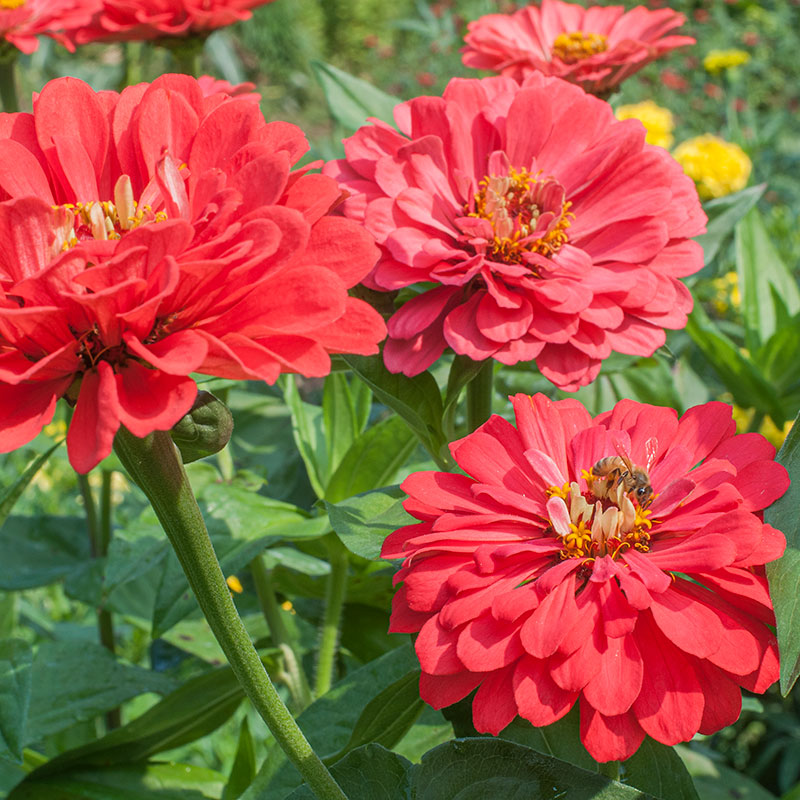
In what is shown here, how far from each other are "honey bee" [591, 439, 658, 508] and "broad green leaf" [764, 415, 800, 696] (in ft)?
0.18

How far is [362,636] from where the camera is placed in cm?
78

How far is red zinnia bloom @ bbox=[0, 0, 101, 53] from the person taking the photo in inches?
34.3

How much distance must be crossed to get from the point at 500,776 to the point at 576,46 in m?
0.68

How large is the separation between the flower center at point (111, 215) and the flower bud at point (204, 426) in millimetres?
79

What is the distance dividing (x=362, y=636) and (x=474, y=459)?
0.37m

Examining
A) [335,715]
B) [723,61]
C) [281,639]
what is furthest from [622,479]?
[723,61]

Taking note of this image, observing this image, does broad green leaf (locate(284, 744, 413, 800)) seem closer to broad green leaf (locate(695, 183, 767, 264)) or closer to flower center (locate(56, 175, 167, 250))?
flower center (locate(56, 175, 167, 250))

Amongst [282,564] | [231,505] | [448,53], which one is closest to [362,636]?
[282,564]

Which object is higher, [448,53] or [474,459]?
[474,459]

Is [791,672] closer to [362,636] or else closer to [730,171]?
[362,636]

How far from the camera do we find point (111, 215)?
1.42 ft

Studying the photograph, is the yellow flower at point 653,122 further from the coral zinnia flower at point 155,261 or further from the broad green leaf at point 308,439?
the coral zinnia flower at point 155,261

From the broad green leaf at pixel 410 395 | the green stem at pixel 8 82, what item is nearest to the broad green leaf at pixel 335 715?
the broad green leaf at pixel 410 395

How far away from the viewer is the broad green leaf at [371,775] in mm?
459
